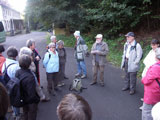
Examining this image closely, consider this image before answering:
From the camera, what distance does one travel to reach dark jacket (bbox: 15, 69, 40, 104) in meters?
3.02

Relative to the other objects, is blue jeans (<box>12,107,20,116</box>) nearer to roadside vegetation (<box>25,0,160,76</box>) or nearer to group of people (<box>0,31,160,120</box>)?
group of people (<box>0,31,160,120</box>)

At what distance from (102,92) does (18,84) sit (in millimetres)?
2990

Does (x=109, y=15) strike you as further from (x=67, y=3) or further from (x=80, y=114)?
(x=80, y=114)

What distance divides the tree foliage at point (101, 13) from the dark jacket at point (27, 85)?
8.12m

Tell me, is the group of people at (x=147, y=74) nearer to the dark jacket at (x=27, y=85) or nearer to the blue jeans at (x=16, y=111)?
the dark jacket at (x=27, y=85)

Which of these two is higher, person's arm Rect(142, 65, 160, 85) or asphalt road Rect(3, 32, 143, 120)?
person's arm Rect(142, 65, 160, 85)

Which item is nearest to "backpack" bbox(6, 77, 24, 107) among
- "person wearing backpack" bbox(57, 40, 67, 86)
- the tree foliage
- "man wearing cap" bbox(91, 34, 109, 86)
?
"person wearing backpack" bbox(57, 40, 67, 86)

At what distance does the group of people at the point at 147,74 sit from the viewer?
2.87 m

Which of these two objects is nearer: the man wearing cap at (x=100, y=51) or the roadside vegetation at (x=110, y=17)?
the man wearing cap at (x=100, y=51)

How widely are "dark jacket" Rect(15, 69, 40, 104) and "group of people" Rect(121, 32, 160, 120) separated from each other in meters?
2.11

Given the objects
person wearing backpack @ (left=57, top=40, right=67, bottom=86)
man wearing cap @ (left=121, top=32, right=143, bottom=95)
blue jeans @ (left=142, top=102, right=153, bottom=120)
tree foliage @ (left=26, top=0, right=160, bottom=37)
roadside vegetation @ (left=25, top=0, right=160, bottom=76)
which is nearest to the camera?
blue jeans @ (left=142, top=102, right=153, bottom=120)

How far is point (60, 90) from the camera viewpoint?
5.40m

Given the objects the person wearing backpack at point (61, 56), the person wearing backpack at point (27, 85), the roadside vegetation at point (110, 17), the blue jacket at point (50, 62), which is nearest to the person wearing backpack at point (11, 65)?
the person wearing backpack at point (27, 85)

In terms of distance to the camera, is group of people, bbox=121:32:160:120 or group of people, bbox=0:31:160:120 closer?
group of people, bbox=0:31:160:120
